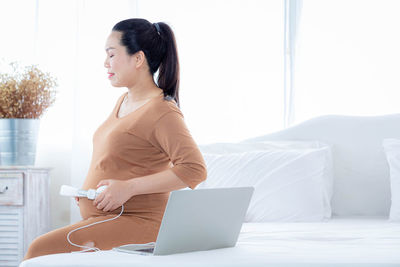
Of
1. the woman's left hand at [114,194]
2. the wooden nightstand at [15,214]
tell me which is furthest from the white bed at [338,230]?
the wooden nightstand at [15,214]

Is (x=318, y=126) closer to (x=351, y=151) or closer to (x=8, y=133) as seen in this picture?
(x=351, y=151)

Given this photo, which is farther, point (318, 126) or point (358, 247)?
point (318, 126)

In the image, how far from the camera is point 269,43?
2809 mm

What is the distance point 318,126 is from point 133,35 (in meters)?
1.08

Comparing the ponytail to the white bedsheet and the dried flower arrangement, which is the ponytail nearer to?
the white bedsheet

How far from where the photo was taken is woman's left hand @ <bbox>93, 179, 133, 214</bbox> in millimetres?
1460

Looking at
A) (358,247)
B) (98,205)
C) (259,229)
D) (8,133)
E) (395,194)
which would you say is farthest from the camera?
(8,133)

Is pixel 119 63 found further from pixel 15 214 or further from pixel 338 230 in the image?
pixel 15 214

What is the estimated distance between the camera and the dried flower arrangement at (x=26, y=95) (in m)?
2.63

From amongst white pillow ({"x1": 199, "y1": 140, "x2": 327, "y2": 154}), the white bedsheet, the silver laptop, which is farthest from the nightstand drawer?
the silver laptop

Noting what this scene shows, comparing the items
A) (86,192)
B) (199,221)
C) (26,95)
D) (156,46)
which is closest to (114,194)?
(86,192)

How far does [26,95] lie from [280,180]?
1304 millimetres

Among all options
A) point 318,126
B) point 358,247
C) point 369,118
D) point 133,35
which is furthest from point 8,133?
point 358,247

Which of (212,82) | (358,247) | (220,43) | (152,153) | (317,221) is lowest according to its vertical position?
(317,221)
